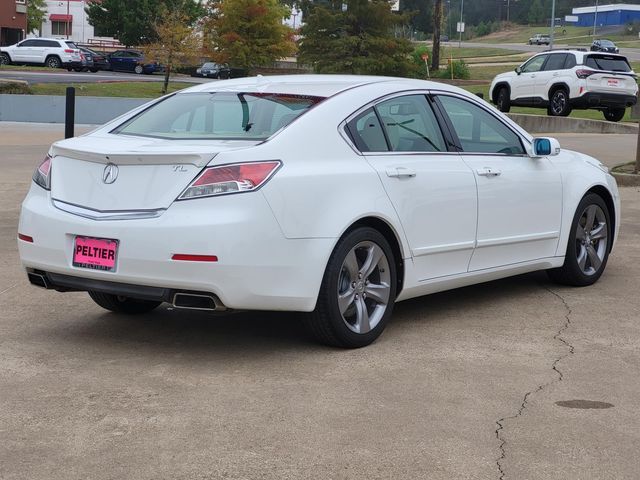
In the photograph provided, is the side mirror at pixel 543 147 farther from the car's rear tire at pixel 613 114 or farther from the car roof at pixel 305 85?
the car's rear tire at pixel 613 114

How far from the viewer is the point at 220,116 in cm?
617

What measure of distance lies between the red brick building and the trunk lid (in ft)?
231

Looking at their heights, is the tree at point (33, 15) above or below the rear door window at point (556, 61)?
above

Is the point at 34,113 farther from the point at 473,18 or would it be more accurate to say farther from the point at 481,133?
the point at 473,18

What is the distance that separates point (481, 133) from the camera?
7223 mm

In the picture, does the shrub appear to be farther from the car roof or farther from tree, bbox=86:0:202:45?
the car roof

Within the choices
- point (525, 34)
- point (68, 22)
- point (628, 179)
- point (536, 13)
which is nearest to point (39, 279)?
point (628, 179)

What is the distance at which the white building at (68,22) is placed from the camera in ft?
345

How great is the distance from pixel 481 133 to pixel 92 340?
9.44 feet

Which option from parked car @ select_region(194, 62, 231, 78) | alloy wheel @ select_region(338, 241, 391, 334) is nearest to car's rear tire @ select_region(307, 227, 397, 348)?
alloy wheel @ select_region(338, 241, 391, 334)

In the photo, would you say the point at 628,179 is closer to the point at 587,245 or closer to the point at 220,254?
the point at 587,245

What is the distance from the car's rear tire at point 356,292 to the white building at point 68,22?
101m

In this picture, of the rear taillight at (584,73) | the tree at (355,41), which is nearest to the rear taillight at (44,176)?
the rear taillight at (584,73)

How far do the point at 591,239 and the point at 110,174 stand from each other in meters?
3.86
